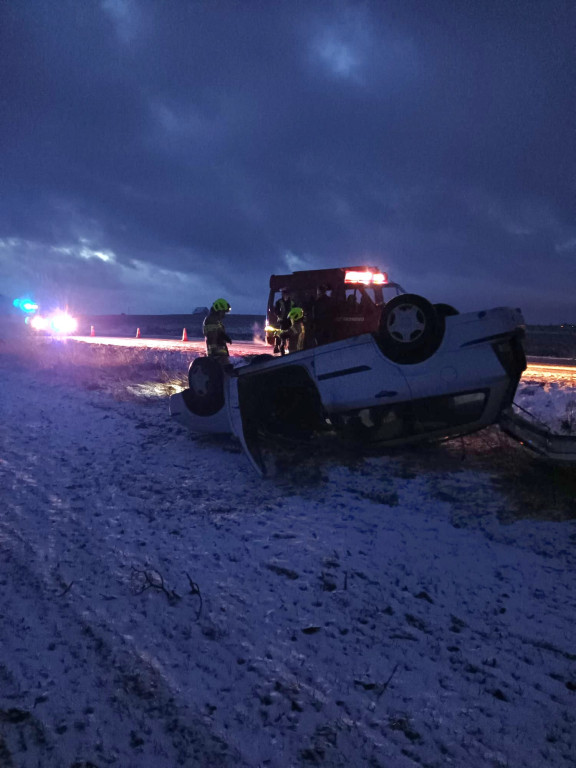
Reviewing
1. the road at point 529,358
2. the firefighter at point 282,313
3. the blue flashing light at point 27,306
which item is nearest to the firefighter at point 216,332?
the firefighter at point 282,313

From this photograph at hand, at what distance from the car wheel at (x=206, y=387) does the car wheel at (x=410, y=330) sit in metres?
2.70

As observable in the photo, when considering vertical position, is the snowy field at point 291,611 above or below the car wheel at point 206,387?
below

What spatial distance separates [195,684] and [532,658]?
206cm

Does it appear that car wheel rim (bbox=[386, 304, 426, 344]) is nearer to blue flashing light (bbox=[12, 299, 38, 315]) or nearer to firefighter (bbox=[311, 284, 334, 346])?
firefighter (bbox=[311, 284, 334, 346])

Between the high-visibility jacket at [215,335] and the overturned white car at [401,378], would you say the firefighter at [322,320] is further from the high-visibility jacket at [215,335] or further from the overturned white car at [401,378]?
the overturned white car at [401,378]

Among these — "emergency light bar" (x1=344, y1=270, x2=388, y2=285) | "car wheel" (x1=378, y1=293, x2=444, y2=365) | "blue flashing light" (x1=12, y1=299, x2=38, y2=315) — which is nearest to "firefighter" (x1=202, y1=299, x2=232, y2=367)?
"emergency light bar" (x1=344, y1=270, x2=388, y2=285)

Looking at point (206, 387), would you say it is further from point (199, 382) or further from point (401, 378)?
point (401, 378)

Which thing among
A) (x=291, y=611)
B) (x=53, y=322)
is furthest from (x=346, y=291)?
(x=53, y=322)

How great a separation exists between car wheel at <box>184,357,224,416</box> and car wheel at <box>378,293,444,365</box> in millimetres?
2700

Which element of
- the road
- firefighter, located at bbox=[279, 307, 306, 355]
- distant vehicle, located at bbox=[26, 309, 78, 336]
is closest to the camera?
firefighter, located at bbox=[279, 307, 306, 355]

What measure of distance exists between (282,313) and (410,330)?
4.51m

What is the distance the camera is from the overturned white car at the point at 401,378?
16.3ft

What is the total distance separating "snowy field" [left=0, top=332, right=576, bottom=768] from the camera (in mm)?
2281

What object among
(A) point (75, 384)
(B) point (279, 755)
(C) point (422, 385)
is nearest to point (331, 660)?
(B) point (279, 755)
